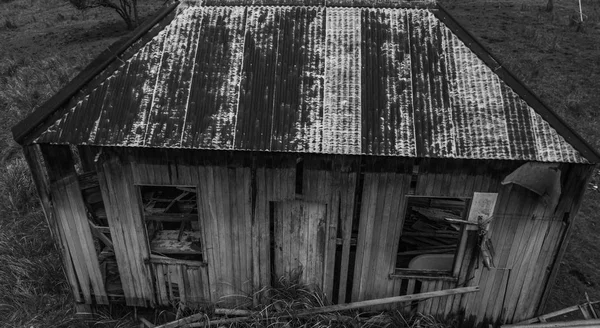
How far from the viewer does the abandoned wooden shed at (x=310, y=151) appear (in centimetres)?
544

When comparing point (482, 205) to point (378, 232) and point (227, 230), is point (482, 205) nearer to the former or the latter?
point (378, 232)

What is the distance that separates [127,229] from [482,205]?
5470 millimetres

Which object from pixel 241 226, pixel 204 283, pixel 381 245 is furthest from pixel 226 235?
pixel 381 245

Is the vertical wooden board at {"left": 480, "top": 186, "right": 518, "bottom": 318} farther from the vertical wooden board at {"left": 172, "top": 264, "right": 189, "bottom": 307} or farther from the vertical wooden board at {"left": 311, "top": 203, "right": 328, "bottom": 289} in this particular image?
the vertical wooden board at {"left": 172, "top": 264, "right": 189, "bottom": 307}

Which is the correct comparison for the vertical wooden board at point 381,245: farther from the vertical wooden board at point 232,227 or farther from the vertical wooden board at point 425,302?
the vertical wooden board at point 232,227

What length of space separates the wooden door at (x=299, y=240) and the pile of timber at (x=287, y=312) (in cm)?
49

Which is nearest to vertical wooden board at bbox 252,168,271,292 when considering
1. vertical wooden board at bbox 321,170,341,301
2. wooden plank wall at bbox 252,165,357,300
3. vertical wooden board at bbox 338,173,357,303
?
wooden plank wall at bbox 252,165,357,300

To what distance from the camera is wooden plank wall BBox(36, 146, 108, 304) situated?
5.92 metres

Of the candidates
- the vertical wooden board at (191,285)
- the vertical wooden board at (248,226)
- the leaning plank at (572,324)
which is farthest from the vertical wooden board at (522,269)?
the vertical wooden board at (191,285)

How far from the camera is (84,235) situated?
648 centimetres

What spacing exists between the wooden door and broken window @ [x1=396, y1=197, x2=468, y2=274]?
202cm

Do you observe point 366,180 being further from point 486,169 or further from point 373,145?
A: point 486,169

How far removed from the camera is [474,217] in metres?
5.95

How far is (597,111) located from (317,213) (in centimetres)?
1261
